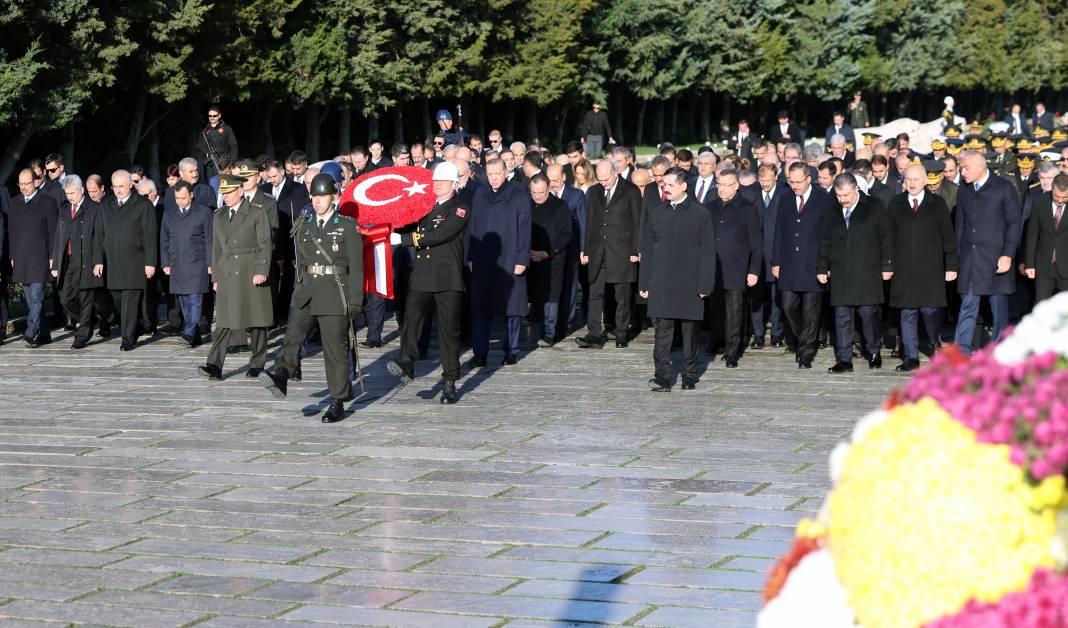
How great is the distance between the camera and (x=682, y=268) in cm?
1395

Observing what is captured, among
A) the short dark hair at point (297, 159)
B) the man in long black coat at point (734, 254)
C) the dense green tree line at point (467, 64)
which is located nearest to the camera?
the man in long black coat at point (734, 254)

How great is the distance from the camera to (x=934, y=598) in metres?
3.19

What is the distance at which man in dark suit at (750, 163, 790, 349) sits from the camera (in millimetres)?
16484

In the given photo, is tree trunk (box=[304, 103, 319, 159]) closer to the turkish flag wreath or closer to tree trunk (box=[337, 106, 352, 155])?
tree trunk (box=[337, 106, 352, 155])

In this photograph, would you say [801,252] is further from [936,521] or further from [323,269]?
[936,521]

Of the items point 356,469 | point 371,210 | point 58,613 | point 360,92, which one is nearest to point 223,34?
point 360,92

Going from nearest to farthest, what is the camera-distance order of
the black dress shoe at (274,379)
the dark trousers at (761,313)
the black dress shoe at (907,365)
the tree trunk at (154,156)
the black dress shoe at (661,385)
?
the black dress shoe at (274,379) → the black dress shoe at (661,385) → the black dress shoe at (907,365) → the dark trousers at (761,313) → the tree trunk at (154,156)

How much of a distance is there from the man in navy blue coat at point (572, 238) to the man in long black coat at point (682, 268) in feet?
11.3

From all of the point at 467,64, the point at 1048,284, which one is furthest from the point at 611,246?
the point at 467,64

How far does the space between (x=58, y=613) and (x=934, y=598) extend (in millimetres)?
4858

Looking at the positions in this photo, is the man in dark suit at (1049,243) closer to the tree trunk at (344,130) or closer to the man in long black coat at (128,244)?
the man in long black coat at (128,244)

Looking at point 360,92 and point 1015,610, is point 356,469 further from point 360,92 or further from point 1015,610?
point 360,92

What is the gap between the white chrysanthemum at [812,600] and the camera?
350cm

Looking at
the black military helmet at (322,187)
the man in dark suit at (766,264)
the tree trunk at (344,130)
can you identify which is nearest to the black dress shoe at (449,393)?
the black military helmet at (322,187)
